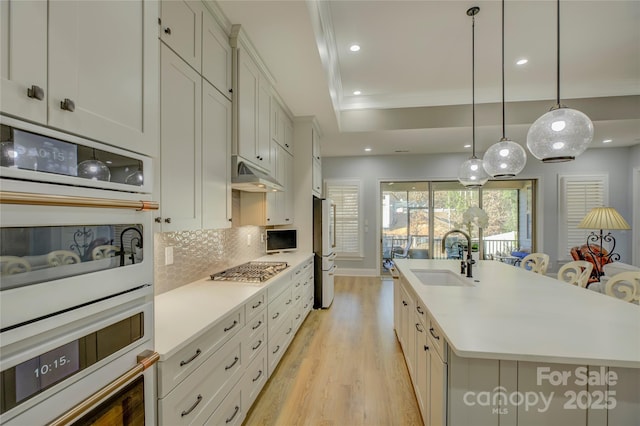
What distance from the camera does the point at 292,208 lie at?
13.3 ft

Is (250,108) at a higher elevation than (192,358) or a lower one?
higher

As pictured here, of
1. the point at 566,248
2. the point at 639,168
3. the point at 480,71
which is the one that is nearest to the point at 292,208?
the point at 480,71

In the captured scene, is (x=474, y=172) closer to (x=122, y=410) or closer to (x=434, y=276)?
(x=434, y=276)

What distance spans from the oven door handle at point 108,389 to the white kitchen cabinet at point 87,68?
0.73 meters

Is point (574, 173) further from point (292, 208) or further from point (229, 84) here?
point (229, 84)

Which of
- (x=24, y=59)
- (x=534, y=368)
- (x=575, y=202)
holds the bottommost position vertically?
(x=534, y=368)

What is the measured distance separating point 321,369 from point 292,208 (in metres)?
2.18

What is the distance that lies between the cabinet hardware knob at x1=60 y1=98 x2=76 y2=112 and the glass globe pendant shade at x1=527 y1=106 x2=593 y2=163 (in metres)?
2.41

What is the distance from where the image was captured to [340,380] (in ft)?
7.87

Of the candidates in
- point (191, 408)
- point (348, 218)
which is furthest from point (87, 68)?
point (348, 218)

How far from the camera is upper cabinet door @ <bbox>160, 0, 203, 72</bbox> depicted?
1.50m

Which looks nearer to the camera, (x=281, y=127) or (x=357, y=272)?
(x=281, y=127)

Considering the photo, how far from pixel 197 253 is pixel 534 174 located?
6909 millimetres

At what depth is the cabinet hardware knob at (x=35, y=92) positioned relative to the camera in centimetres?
64
